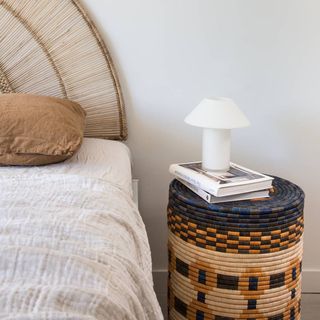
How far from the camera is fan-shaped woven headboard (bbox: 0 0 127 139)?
179 cm

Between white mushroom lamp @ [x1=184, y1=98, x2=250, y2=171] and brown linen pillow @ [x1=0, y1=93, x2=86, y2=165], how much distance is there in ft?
1.30

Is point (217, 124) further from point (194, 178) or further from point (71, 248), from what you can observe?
point (71, 248)

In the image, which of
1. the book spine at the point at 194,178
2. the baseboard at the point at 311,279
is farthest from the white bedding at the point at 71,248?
the baseboard at the point at 311,279

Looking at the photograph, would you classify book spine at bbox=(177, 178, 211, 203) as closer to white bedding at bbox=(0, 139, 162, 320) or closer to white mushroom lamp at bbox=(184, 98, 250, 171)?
white mushroom lamp at bbox=(184, 98, 250, 171)

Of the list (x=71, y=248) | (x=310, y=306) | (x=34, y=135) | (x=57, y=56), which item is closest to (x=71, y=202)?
(x=71, y=248)

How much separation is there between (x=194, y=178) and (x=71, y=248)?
28.9 inches

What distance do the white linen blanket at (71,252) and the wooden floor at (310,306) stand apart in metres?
1.00

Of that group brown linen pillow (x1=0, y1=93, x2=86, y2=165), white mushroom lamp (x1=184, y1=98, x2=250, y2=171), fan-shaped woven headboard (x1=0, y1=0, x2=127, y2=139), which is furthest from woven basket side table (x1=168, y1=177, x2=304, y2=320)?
fan-shaped woven headboard (x1=0, y1=0, x2=127, y2=139)

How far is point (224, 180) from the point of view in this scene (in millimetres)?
1521

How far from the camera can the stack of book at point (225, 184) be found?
1481 millimetres

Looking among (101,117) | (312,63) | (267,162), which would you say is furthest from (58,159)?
(312,63)

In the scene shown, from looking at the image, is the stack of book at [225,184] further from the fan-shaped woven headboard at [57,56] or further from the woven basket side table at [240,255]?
the fan-shaped woven headboard at [57,56]

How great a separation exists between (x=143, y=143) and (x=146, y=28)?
17.3 inches

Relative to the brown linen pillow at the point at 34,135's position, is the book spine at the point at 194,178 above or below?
below
